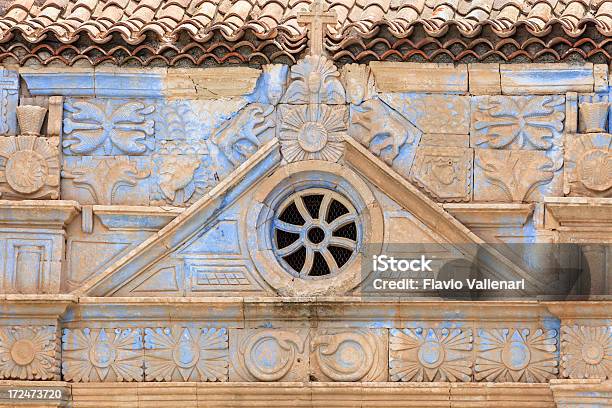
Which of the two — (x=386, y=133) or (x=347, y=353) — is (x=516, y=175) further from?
(x=347, y=353)

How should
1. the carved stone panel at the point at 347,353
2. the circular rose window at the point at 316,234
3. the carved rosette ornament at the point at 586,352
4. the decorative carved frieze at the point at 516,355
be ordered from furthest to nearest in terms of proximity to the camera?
the circular rose window at the point at 316,234 → the carved stone panel at the point at 347,353 → the decorative carved frieze at the point at 516,355 → the carved rosette ornament at the point at 586,352

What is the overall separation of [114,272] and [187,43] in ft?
5.65

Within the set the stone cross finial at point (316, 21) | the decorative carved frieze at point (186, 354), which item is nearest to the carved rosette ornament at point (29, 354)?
the decorative carved frieze at point (186, 354)

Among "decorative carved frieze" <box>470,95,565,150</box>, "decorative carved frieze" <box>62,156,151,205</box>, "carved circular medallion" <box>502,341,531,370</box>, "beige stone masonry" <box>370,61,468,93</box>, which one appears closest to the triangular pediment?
"decorative carved frieze" <box>62,156,151,205</box>

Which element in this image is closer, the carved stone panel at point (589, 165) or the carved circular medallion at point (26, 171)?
the carved stone panel at point (589, 165)

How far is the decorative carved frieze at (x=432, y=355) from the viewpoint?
50.1 ft

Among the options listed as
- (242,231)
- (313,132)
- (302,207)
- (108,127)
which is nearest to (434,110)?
(313,132)

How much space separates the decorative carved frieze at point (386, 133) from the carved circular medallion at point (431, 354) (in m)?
1.22

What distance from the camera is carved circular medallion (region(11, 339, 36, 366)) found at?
1537cm

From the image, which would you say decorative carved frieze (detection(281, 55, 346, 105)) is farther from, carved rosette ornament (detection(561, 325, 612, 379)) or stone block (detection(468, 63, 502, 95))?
carved rosette ornament (detection(561, 325, 612, 379))

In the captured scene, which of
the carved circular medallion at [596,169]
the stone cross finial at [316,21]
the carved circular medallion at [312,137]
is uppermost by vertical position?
the stone cross finial at [316,21]

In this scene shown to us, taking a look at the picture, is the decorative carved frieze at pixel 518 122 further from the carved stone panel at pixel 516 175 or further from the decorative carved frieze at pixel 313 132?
the decorative carved frieze at pixel 313 132

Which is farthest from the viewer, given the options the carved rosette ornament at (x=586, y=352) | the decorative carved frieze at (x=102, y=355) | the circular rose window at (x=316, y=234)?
the circular rose window at (x=316, y=234)

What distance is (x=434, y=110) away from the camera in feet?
51.1
